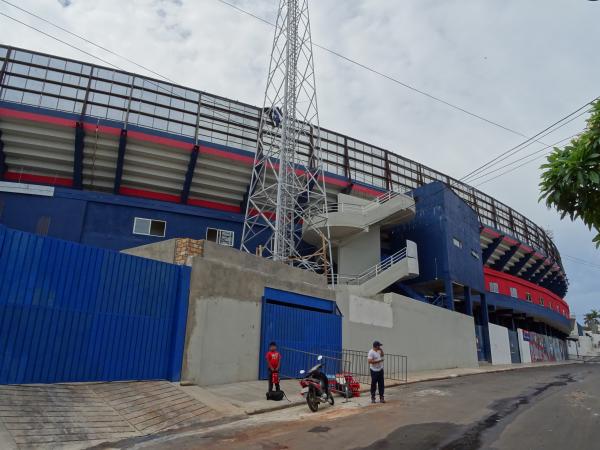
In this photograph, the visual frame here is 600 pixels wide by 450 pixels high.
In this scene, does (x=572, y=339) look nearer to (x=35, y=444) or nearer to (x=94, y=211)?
(x=94, y=211)

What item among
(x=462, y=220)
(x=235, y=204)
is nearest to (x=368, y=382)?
(x=235, y=204)

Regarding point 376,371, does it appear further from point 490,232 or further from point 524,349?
point 524,349

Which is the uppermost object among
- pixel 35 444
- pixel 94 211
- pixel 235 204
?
pixel 235 204

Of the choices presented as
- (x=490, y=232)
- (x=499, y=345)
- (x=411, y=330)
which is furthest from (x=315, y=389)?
(x=490, y=232)

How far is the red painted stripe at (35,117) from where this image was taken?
73.2ft

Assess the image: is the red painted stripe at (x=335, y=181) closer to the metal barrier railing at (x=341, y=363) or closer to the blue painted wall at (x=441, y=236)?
the blue painted wall at (x=441, y=236)

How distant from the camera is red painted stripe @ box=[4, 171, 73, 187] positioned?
24.4 m

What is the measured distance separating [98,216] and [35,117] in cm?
600

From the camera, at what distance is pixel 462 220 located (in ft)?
105

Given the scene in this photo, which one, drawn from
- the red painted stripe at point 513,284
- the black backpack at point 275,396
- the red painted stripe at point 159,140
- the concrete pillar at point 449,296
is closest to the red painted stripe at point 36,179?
the red painted stripe at point 159,140

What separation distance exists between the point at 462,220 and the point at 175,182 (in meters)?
20.6

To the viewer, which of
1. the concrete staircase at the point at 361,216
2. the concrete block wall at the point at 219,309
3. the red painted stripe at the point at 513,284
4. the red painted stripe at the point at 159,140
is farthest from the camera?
the red painted stripe at the point at 513,284

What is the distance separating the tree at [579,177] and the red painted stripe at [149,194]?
79.5ft

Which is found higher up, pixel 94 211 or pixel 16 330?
pixel 94 211
